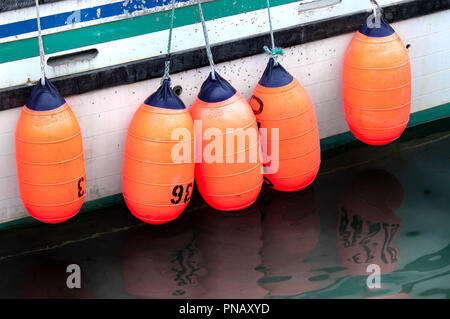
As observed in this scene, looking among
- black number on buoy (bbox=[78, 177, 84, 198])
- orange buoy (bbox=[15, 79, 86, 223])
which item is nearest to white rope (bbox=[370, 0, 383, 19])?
orange buoy (bbox=[15, 79, 86, 223])

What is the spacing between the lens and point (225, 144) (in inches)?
189

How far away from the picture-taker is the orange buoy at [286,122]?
196 inches

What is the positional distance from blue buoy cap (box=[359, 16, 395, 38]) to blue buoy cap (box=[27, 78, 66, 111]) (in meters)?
2.15

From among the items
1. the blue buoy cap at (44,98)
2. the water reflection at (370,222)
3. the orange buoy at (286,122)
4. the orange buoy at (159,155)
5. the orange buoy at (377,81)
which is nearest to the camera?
the blue buoy cap at (44,98)

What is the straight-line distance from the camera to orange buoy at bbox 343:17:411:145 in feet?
17.2

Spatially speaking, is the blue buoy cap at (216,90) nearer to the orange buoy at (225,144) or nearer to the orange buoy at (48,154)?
the orange buoy at (225,144)

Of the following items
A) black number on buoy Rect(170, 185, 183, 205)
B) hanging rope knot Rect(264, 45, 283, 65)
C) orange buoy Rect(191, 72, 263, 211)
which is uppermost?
hanging rope knot Rect(264, 45, 283, 65)

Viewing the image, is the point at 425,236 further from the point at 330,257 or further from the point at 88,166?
the point at 88,166

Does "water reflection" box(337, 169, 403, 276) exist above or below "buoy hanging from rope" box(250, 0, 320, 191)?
below

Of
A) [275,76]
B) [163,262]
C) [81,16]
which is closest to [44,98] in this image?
[81,16]

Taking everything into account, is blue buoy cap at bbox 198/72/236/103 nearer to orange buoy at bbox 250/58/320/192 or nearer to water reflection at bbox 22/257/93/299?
orange buoy at bbox 250/58/320/192

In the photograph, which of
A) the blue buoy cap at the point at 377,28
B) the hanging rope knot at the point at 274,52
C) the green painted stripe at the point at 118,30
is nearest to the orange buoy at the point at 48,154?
the green painted stripe at the point at 118,30

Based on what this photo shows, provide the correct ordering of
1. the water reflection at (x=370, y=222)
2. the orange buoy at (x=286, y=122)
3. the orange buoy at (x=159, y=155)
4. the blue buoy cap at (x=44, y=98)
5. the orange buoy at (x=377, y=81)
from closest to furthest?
the blue buoy cap at (x=44, y=98)
the orange buoy at (x=159, y=155)
the water reflection at (x=370, y=222)
the orange buoy at (x=286, y=122)
the orange buoy at (x=377, y=81)

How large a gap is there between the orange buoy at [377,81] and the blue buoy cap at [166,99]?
1.35 m
